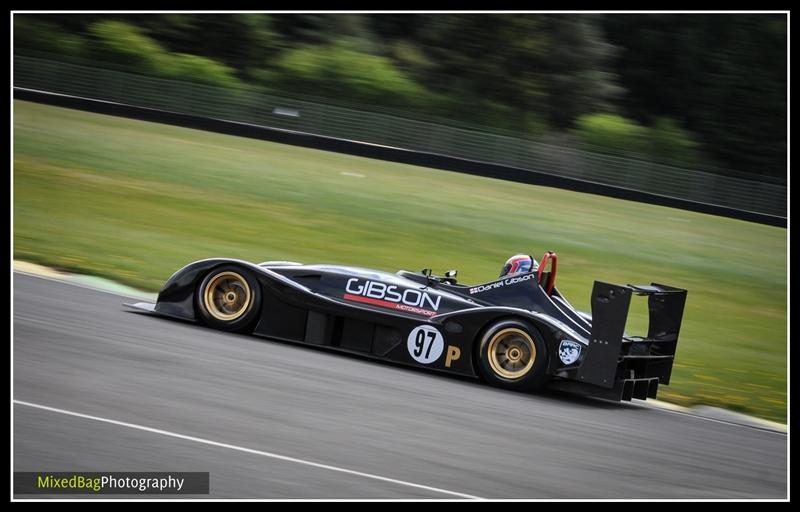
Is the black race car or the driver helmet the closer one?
the black race car

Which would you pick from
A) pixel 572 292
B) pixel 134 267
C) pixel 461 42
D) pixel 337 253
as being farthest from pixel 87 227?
pixel 461 42

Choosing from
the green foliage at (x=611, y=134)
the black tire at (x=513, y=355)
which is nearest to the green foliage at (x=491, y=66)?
the green foliage at (x=611, y=134)

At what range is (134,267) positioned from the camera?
13672 mm

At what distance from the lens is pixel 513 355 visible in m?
9.14

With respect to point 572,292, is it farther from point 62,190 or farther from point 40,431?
point 40,431

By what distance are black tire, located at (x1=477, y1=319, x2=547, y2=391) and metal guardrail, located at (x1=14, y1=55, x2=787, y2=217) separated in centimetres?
2077

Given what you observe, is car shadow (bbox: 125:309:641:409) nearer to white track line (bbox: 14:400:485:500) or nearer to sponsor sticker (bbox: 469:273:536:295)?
sponsor sticker (bbox: 469:273:536:295)

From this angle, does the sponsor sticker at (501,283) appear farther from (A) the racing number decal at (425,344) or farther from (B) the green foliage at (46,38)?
(B) the green foliage at (46,38)

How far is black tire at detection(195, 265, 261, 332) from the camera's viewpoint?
9.70 meters

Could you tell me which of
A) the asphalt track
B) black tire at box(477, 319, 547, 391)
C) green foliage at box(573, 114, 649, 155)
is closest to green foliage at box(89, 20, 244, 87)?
green foliage at box(573, 114, 649, 155)

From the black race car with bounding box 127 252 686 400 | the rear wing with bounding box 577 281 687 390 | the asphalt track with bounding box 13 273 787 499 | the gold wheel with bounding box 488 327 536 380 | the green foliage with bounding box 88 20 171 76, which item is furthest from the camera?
the green foliage with bounding box 88 20 171 76

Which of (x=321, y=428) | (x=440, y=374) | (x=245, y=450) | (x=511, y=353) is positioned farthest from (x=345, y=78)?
(x=245, y=450)

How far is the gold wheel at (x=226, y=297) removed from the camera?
976 cm

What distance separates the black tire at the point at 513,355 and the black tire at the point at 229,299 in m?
2.25
